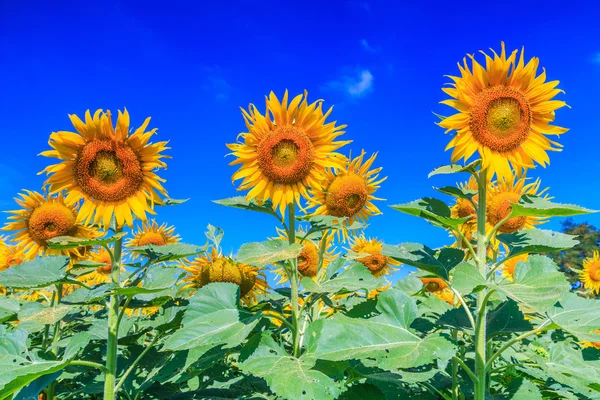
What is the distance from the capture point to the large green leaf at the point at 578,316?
2656 millimetres

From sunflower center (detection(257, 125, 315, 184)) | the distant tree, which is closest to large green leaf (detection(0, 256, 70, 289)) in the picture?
sunflower center (detection(257, 125, 315, 184))

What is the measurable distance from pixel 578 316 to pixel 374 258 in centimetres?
375

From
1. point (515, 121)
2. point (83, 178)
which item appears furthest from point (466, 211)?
point (83, 178)

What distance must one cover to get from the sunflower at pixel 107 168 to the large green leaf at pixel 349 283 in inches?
53.8

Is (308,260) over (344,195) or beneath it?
beneath

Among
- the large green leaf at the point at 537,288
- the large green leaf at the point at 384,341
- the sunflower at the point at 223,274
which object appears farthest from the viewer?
the sunflower at the point at 223,274

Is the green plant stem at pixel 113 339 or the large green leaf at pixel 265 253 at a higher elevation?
the large green leaf at pixel 265 253

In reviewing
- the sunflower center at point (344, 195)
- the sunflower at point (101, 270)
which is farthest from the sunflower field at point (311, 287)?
the sunflower at point (101, 270)

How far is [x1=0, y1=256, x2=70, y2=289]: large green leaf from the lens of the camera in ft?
11.4

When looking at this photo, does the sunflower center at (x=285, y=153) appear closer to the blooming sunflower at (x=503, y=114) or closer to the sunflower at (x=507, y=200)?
Answer: the blooming sunflower at (x=503, y=114)

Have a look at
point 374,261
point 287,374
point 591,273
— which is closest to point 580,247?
point 591,273

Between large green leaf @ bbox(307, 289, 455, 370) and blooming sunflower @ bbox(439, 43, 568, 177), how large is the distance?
3.48ft

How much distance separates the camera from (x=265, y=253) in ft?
10.3

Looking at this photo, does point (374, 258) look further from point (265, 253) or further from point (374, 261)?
point (265, 253)
